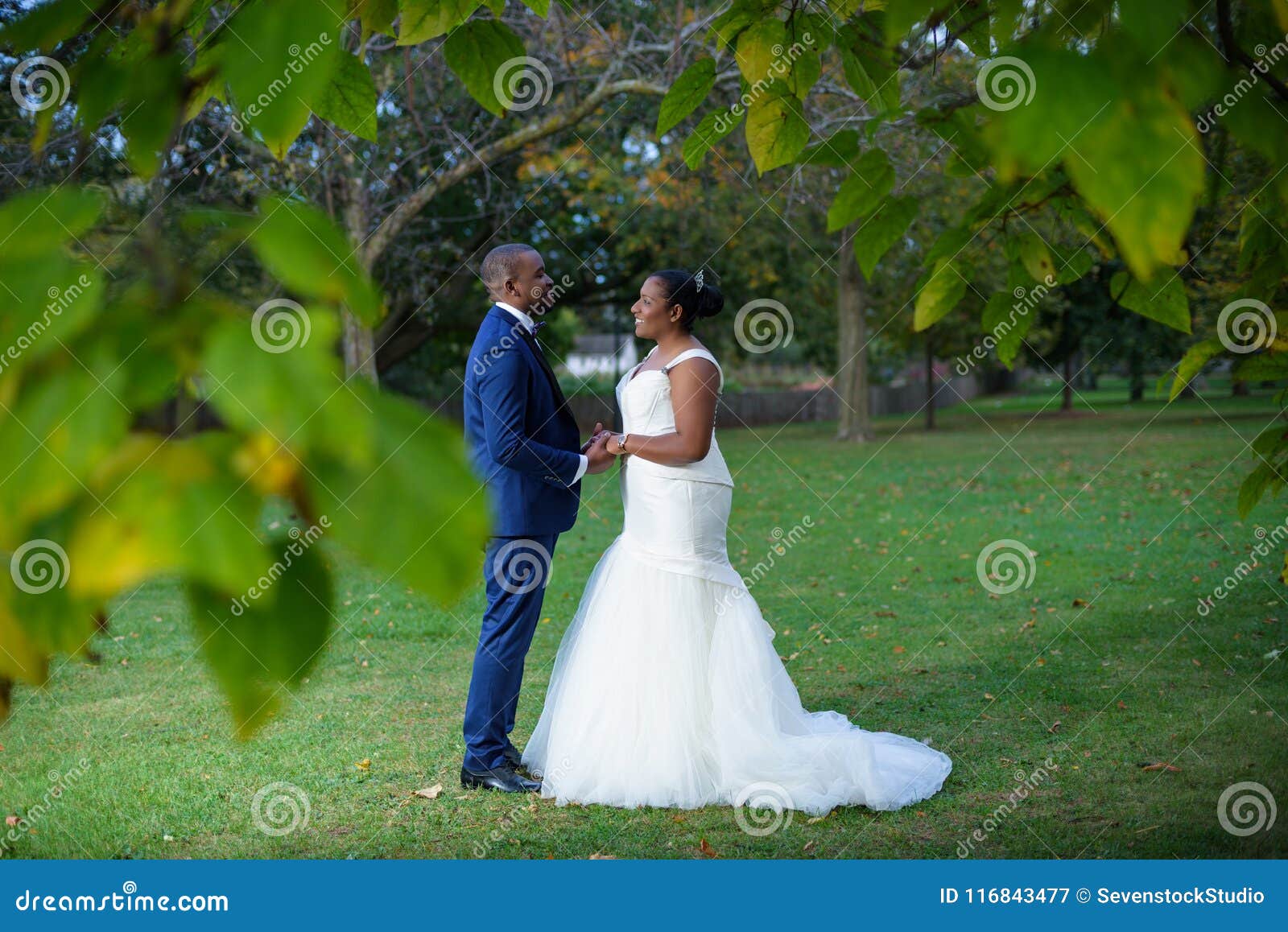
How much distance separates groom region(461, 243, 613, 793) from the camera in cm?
471

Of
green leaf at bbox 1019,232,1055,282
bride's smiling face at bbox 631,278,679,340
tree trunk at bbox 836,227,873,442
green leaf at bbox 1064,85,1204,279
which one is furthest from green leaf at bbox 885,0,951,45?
tree trunk at bbox 836,227,873,442

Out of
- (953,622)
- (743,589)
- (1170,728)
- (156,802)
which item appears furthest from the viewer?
(953,622)

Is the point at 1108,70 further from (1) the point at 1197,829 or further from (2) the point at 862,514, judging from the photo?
(2) the point at 862,514

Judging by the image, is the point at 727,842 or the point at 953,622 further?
the point at 953,622

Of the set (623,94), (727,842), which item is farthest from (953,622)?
(623,94)

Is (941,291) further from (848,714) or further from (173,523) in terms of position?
(848,714)

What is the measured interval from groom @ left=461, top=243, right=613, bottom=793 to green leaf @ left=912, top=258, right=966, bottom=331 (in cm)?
241

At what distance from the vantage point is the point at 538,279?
4961 mm

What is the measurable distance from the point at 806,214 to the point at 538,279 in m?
21.3

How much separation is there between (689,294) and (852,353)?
21.5 metres

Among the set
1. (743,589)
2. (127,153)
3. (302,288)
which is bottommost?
(743,589)

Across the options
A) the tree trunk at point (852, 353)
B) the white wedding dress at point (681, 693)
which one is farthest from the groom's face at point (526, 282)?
the tree trunk at point (852, 353)

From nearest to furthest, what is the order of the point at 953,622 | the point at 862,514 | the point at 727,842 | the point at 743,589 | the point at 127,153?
the point at 127,153
the point at 727,842
the point at 743,589
the point at 953,622
the point at 862,514

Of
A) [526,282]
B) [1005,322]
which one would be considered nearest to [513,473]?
[526,282]
